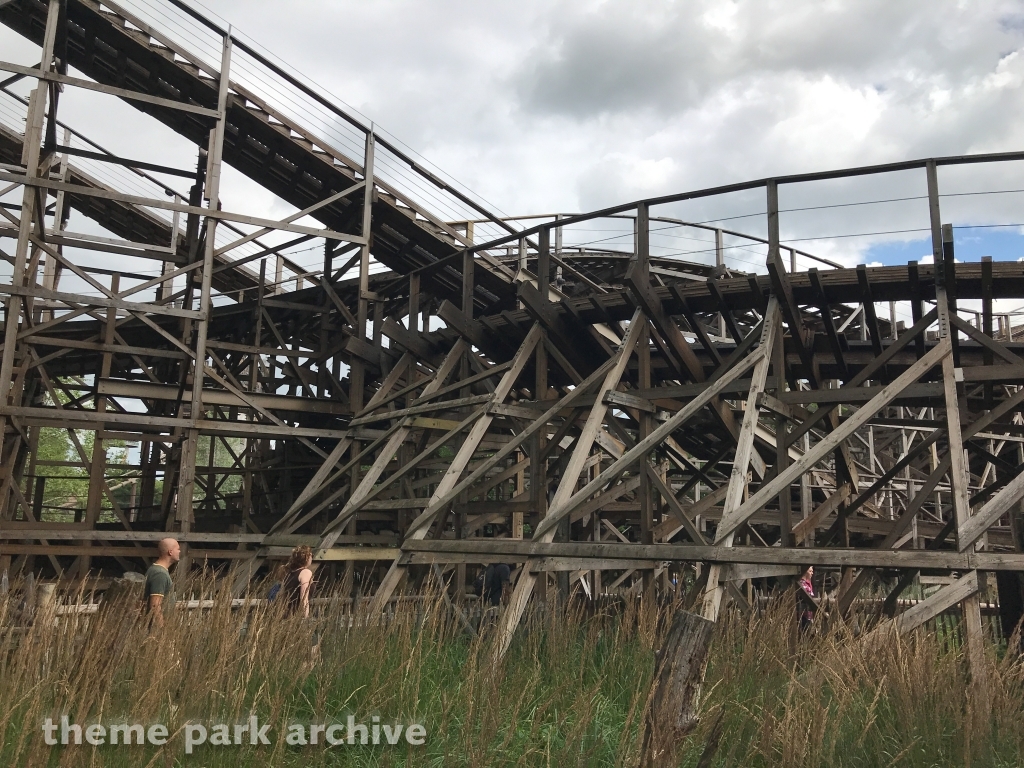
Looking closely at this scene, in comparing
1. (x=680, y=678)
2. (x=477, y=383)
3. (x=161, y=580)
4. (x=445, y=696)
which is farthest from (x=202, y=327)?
(x=680, y=678)

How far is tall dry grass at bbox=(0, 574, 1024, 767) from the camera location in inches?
155

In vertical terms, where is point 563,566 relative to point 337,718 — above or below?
above

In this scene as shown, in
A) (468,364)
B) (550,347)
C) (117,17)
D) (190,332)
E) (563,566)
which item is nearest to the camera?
(563,566)

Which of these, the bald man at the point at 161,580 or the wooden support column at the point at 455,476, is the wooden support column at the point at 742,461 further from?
the bald man at the point at 161,580

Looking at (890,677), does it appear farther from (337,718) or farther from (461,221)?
(461,221)

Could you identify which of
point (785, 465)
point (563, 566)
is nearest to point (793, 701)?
point (563, 566)

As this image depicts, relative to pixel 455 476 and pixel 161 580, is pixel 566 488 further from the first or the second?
pixel 161 580

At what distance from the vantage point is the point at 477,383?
12.6m

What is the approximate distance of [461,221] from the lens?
18.0m

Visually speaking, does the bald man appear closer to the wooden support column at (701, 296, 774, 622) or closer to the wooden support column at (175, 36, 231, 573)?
the wooden support column at (701, 296, 774, 622)

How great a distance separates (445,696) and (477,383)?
26.7ft

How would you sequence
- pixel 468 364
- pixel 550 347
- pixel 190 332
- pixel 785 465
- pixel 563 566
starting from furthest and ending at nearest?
pixel 190 332, pixel 468 364, pixel 550 347, pixel 785 465, pixel 563 566

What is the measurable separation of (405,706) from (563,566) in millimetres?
3326

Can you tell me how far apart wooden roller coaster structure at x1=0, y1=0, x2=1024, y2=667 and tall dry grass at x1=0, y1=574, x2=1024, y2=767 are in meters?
0.98
